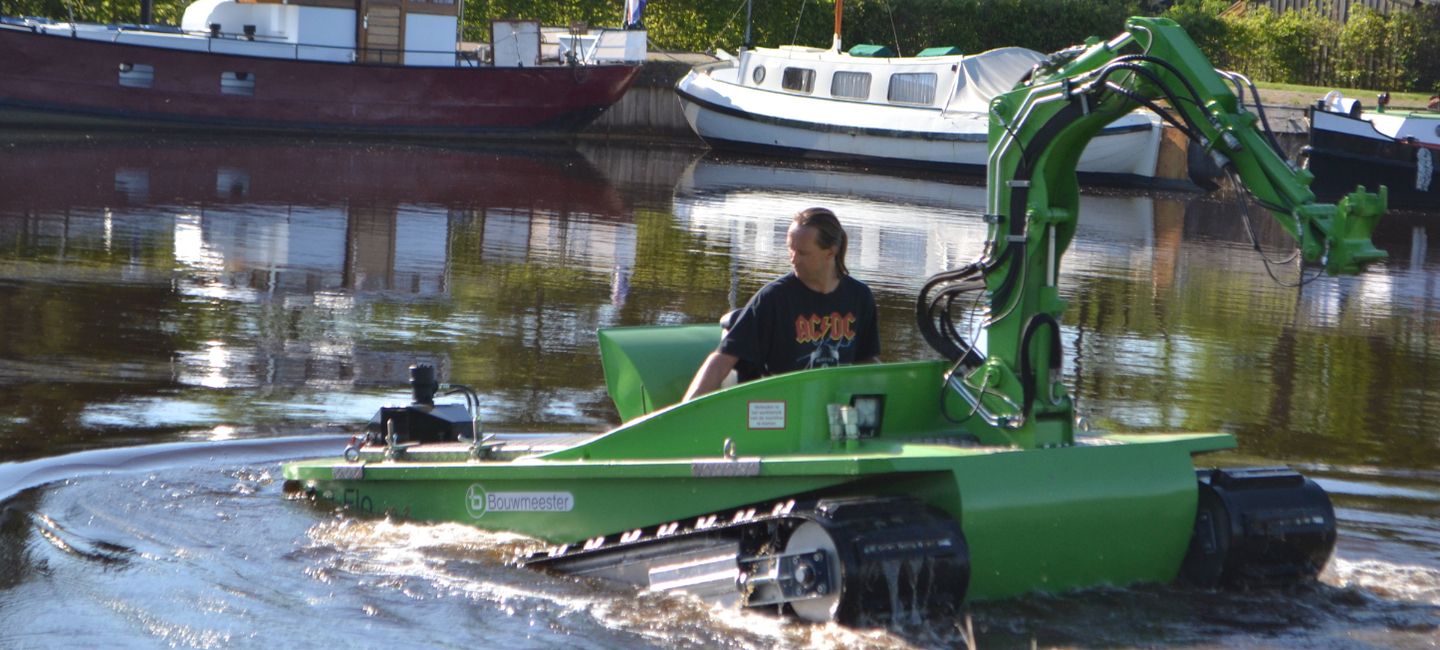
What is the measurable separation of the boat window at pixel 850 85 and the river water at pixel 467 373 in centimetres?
702

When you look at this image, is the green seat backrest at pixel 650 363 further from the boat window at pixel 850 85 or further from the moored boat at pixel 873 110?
the boat window at pixel 850 85

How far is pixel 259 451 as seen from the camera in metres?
6.34

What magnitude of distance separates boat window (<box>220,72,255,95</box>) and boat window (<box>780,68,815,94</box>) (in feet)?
31.1

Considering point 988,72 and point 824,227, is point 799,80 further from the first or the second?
point 824,227

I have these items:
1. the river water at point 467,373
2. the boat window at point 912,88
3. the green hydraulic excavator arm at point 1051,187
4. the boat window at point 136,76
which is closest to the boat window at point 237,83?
the boat window at point 136,76

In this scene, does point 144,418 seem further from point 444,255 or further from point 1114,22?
point 1114,22

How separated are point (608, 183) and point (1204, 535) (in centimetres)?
1573

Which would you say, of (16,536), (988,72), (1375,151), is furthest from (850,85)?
(16,536)

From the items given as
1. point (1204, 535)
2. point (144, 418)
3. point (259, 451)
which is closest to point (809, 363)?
point (1204, 535)

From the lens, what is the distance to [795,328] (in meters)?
4.99

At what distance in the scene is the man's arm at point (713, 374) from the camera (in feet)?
16.1

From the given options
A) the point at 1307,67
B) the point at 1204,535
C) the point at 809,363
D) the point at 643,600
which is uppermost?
the point at 1307,67

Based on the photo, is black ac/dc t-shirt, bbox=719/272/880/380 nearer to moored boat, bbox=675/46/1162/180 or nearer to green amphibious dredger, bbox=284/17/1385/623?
green amphibious dredger, bbox=284/17/1385/623

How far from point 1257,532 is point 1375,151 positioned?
18.6 meters
